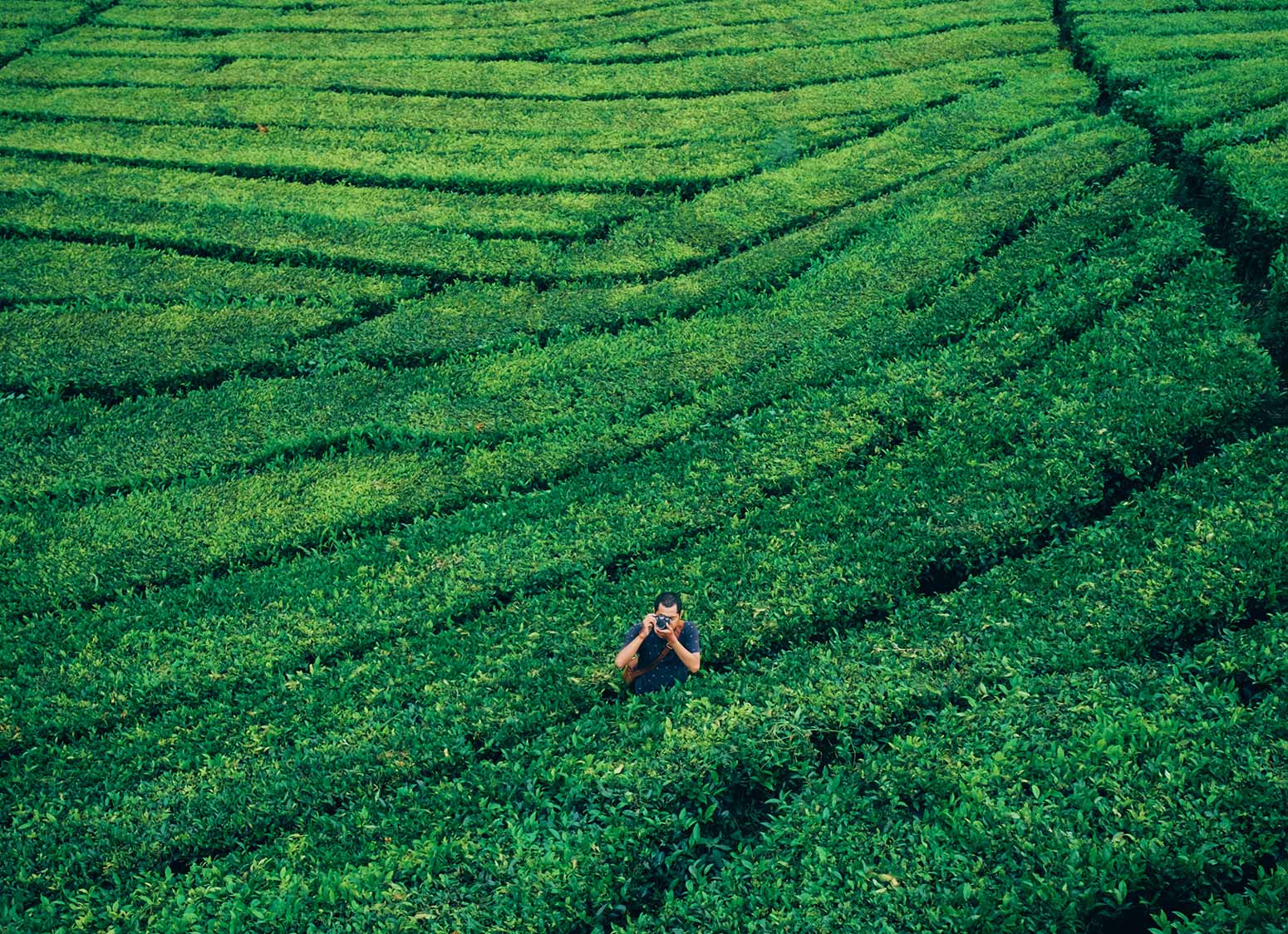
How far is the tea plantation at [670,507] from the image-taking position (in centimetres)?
512

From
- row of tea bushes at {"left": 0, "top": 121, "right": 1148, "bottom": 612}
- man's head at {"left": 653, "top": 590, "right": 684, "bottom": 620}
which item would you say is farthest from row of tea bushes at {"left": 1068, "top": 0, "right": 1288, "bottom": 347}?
man's head at {"left": 653, "top": 590, "right": 684, "bottom": 620}

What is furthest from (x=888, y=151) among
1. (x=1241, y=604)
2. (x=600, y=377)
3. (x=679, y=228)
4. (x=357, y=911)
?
(x=357, y=911)

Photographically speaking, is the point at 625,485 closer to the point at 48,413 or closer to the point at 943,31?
the point at 48,413

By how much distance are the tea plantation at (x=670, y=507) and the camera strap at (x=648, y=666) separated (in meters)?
0.18

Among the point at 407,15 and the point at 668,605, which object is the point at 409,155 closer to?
the point at 407,15

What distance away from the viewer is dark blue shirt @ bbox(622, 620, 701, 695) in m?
5.98

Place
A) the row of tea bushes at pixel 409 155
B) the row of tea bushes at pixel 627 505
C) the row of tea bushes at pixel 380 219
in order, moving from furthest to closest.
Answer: the row of tea bushes at pixel 409 155
the row of tea bushes at pixel 380 219
the row of tea bushes at pixel 627 505

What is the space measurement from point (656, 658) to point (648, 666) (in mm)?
67

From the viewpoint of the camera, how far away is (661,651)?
598 centimetres

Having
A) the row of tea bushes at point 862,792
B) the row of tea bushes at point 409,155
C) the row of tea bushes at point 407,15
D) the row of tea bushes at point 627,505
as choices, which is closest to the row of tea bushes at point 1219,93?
the row of tea bushes at point 627,505

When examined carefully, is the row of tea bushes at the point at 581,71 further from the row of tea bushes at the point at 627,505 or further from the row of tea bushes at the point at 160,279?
the row of tea bushes at the point at 627,505

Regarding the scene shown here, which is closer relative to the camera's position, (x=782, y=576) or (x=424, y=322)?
(x=782, y=576)

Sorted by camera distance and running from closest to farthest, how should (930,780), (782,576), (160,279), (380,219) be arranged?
(930,780)
(782,576)
(160,279)
(380,219)

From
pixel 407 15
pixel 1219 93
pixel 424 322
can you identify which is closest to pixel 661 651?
pixel 424 322
